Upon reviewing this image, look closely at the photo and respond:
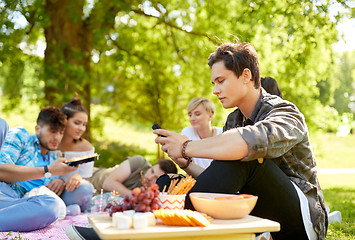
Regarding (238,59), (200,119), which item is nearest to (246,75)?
(238,59)

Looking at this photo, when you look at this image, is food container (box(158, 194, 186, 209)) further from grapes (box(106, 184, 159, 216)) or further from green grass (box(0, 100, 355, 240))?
green grass (box(0, 100, 355, 240))

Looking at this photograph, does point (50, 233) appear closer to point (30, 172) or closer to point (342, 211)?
point (30, 172)

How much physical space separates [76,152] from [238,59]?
275 cm

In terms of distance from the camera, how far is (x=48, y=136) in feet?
12.7

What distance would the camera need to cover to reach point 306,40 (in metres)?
6.43

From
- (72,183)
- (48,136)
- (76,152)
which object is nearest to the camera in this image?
(48,136)

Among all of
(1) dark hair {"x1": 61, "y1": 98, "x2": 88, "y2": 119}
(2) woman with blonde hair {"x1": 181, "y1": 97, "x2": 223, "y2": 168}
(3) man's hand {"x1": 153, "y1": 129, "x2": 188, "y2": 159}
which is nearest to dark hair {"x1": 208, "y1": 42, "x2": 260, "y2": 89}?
(3) man's hand {"x1": 153, "y1": 129, "x2": 188, "y2": 159}

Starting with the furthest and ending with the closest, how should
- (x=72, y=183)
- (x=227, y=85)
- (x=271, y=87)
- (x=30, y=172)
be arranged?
(x=72, y=183) < (x=271, y=87) < (x=30, y=172) < (x=227, y=85)

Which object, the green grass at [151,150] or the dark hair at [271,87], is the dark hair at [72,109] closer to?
the dark hair at [271,87]

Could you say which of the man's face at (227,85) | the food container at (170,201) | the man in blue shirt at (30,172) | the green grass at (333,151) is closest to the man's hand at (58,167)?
the man in blue shirt at (30,172)

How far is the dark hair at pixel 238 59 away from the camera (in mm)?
2328

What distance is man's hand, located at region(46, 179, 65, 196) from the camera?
4125 millimetres

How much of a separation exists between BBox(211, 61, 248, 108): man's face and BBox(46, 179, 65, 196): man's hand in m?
2.43

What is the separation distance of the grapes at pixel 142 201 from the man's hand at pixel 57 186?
2526 millimetres
